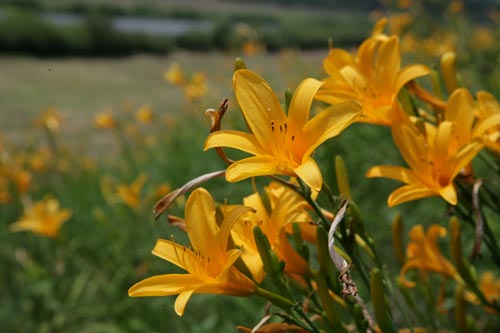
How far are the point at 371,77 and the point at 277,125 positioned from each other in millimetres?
245

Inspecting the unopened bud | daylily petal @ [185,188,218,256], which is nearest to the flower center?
daylily petal @ [185,188,218,256]

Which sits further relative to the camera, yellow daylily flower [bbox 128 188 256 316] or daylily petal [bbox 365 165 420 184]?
daylily petal [bbox 365 165 420 184]

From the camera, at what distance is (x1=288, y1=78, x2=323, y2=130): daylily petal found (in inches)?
27.0

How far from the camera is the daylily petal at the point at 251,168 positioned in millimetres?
633

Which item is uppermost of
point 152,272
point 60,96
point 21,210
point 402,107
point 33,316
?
point 60,96

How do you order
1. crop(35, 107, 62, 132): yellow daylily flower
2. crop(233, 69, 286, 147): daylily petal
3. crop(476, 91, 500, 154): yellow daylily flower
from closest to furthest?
crop(233, 69, 286, 147): daylily petal < crop(476, 91, 500, 154): yellow daylily flower < crop(35, 107, 62, 132): yellow daylily flower

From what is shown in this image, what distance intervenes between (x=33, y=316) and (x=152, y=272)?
2.30ft

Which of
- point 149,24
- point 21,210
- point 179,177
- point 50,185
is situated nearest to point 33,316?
point 21,210

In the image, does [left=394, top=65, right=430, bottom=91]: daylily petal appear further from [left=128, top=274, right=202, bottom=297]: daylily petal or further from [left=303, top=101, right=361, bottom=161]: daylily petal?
[left=128, top=274, right=202, bottom=297]: daylily petal

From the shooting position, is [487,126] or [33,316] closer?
[487,126]

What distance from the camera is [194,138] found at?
4293mm

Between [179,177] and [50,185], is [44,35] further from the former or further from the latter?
[179,177]

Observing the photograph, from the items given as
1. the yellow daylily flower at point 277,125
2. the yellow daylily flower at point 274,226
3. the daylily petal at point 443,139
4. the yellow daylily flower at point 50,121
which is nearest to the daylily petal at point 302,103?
the yellow daylily flower at point 277,125

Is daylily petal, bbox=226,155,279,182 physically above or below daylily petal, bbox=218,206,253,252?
above
